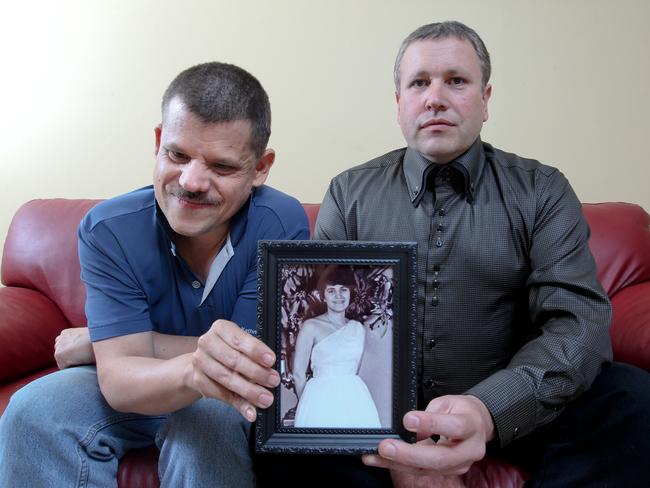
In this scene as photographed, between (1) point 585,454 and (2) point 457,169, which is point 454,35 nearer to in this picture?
(2) point 457,169

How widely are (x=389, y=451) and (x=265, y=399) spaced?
0.19m

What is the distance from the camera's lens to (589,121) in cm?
188

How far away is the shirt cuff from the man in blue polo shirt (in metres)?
0.35

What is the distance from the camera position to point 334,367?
83cm

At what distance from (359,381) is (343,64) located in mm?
1342

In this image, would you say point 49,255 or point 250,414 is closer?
point 250,414

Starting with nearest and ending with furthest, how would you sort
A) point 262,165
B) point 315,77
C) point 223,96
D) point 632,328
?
point 223,96, point 262,165, point 632,328, point 315,77

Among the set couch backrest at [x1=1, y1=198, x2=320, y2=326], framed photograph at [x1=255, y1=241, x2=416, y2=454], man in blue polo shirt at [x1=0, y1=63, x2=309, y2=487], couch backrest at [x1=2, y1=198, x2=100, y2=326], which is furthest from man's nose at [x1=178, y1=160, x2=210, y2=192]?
couch backrest at [x1=2, y1=198, x2=100, y2=326]

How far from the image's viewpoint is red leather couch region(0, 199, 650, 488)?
55.6 inches

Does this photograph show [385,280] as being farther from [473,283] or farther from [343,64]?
[343,64]

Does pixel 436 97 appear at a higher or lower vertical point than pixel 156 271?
higher

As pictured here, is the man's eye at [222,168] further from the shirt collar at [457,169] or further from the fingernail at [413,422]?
the fingernail at [413,422]

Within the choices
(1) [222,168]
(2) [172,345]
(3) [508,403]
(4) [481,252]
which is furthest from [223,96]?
(3) [508,403]

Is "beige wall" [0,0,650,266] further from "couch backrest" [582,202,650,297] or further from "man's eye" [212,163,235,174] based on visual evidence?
"man's eye" [212,163,235,174]
